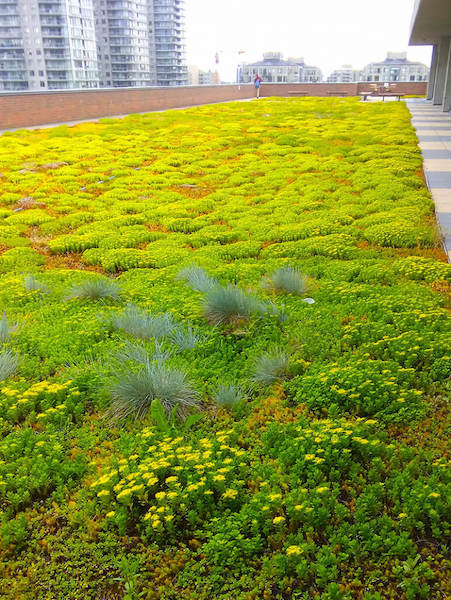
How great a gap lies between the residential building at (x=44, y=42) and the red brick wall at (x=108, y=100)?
8724cm

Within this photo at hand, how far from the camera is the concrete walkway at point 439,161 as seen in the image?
8859 mm

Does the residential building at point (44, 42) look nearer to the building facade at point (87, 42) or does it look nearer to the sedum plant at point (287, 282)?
the building facade at point (87, 42)

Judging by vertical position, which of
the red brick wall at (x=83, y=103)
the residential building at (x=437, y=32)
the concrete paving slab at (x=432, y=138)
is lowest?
the concrete paving slab at (x=432, y=138)

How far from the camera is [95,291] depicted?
6188mm

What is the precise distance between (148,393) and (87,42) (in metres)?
143

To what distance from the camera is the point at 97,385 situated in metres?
4.42

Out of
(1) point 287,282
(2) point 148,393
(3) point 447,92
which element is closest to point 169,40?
(3) point 447,92

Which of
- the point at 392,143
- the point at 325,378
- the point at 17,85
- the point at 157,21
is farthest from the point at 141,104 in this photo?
the point at 157,21

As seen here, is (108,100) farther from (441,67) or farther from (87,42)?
(87,42)

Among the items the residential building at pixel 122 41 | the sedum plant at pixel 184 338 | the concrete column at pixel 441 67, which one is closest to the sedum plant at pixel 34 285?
the sedum plant at pixel 184 338

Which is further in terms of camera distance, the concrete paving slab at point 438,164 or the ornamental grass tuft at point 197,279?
the concrete paving slab at point 438,164

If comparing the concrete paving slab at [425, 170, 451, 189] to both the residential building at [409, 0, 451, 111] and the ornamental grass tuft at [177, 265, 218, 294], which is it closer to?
the ornamental grass tuft at [177, 265, 218, 294]

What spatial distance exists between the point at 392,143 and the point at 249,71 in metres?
151

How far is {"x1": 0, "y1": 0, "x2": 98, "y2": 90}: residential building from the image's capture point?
377 ft
